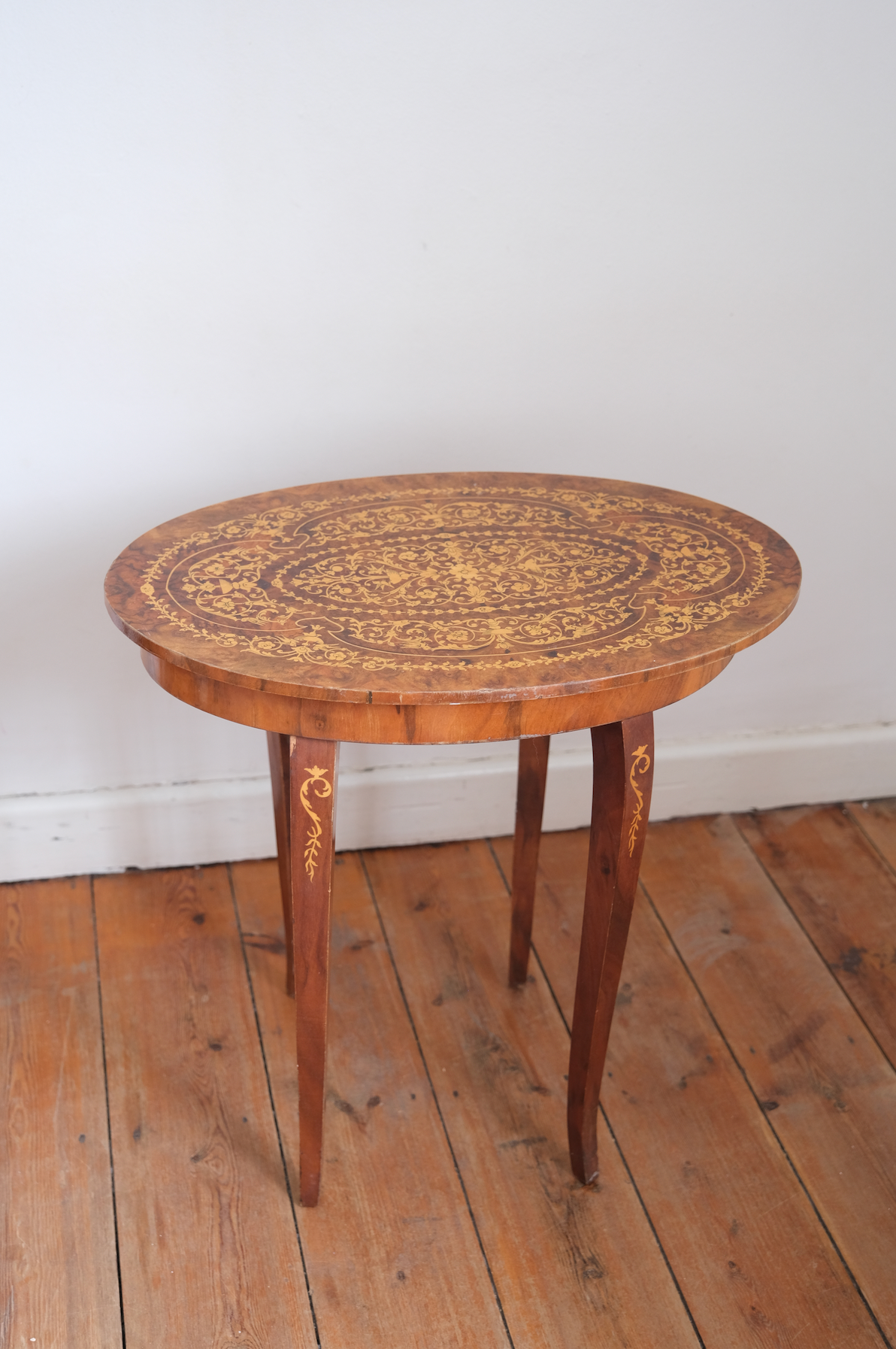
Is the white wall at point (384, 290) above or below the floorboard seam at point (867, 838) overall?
above

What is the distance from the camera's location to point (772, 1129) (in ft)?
5.50

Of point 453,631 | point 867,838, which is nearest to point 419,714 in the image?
point 453,631

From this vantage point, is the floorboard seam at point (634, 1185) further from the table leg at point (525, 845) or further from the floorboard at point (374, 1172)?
the floorboard at point (374, 1172)

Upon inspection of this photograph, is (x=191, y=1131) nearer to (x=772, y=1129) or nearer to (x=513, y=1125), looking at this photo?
(x=513, y=1125)

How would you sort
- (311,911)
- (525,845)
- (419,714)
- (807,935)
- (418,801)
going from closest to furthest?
(419,714) → (311,911) → (525,845) → (807,935) → (418,801)

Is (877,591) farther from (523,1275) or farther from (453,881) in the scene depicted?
(523,1275)

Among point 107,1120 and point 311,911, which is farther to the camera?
point 107,1120

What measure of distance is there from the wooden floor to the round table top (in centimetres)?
80

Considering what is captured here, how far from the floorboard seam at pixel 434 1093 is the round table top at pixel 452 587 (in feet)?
2.63

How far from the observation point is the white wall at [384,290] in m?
1.69

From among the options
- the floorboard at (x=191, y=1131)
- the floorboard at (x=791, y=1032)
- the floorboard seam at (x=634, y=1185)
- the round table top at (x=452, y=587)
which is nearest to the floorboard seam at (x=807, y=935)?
the floorboard at (x=791, y=1032)

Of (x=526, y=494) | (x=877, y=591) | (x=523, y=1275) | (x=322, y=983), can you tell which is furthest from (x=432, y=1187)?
(x=877, y=591)

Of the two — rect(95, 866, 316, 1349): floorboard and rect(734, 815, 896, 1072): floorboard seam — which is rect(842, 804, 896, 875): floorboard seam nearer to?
rect(734, 815, 896, 1072): floorboard seam

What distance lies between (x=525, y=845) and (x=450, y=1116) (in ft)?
1.39
